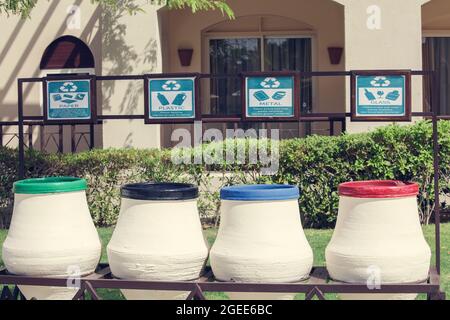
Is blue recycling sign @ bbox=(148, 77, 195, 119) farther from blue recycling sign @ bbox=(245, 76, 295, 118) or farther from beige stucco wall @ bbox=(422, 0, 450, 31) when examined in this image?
beige stucco wall @ bbox=(422, 0, 450, 31)

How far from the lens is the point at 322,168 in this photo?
31.7ft

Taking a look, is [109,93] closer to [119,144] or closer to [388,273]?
[119,144]

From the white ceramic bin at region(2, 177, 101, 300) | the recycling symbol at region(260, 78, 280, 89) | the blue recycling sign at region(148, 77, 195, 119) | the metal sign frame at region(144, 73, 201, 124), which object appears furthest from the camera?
the recycling symbol at region(260, 78, 280, 89)

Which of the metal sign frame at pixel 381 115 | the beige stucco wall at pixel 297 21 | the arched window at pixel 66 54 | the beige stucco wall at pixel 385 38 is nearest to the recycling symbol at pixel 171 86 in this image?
the metal sign frame at pixel 381 115

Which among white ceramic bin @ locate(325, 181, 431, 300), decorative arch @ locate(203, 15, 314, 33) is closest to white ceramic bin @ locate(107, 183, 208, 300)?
white ceramic bin @ locate(325, 181, 431, 300)

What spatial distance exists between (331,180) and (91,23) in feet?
19.7

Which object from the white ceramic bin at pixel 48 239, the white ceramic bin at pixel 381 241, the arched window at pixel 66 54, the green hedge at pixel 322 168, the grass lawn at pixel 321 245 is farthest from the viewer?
the arched window at pixel 66 54

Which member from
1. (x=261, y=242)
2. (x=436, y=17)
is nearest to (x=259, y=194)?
(x=261, y=242)

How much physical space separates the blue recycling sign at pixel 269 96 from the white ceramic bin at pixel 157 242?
2.84m

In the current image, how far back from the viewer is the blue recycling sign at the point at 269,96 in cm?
755

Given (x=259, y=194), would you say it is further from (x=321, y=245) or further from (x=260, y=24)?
(x=260, y=24)

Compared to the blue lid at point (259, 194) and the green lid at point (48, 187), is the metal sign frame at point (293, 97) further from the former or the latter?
the green lid at point (48, 187)

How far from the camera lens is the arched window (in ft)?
45.8

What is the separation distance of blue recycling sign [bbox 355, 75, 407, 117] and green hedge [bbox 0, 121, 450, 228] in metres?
2.29
